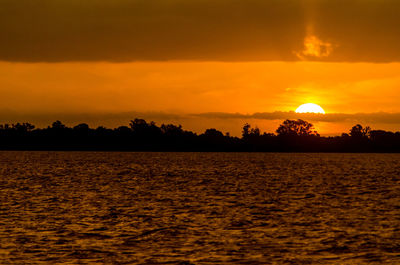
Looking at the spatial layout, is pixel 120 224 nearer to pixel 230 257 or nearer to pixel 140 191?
pixel 230 257

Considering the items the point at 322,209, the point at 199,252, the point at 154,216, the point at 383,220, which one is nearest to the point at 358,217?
the point at 383,220

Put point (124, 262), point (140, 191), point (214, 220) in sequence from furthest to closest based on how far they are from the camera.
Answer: point (140, 191)
point (214, 220)
point (124, 262)

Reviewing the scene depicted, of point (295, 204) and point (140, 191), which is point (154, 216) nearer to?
point (295, 204)

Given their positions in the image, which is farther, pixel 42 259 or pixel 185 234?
pixel 185 234

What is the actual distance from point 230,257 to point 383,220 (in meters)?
18.3

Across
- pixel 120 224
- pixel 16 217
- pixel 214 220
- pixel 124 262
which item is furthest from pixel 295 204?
pixel 124 262

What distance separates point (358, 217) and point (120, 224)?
18.1 meters

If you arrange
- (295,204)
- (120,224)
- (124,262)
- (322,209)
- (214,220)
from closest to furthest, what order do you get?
(124,262)
(120,224)
(214,220)
(322,209)
(295,204)

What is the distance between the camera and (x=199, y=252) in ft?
105

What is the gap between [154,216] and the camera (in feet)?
155

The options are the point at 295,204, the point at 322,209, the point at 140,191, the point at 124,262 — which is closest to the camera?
the point at 124,262

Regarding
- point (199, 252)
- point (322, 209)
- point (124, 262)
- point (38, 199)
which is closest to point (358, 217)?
point (322, 209)

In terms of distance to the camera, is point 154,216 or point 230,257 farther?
point 154,216

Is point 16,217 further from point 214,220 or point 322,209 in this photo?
point 322,209
